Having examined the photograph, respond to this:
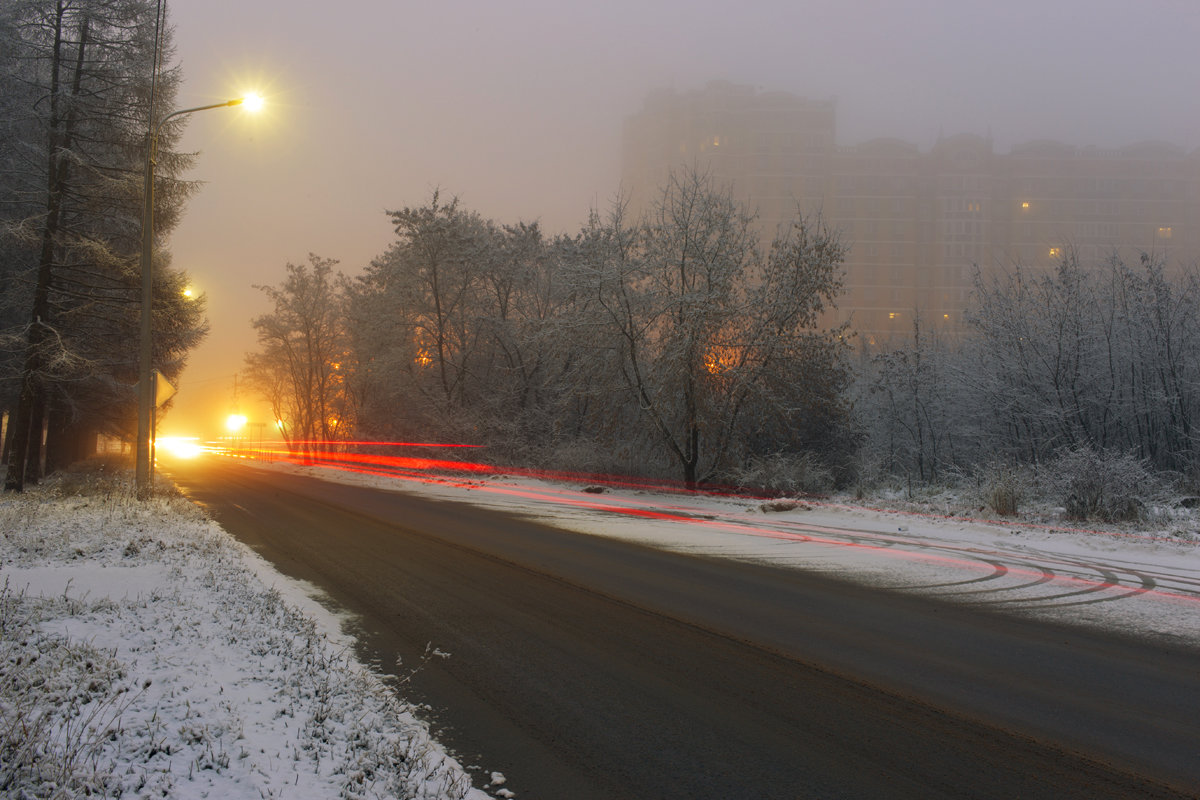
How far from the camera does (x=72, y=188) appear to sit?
19031 mm

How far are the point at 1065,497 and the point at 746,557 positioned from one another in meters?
9.54

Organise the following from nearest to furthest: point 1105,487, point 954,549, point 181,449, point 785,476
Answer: point 954,549 → point 1105,487 → point 785,476 → point 181,449

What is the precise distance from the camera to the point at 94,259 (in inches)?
711

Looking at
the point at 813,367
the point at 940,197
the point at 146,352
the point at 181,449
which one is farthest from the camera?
the point at 940,197

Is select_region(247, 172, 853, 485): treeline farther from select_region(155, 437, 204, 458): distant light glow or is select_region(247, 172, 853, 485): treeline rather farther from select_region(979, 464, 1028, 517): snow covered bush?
select_region(155, 437, 204, 458): distant light glow

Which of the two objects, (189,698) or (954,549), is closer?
(189,698)

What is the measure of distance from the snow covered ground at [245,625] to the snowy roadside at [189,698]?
2 cm

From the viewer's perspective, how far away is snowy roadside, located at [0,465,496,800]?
3219 millimetres

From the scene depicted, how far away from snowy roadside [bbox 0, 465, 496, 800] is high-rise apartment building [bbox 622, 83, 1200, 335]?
127m

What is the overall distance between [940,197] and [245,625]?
154 m

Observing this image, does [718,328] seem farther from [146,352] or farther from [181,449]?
[181,449]

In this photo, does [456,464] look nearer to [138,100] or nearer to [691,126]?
[138,100]

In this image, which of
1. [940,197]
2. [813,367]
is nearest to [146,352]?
[813,367]

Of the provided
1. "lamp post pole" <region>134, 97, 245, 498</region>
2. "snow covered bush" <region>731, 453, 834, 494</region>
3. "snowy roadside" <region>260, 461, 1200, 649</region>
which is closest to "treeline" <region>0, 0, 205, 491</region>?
"lamp post pole" <region>134, 97, 245, 498</region>
